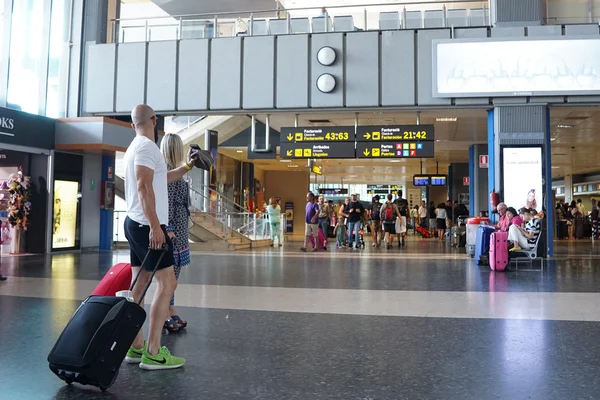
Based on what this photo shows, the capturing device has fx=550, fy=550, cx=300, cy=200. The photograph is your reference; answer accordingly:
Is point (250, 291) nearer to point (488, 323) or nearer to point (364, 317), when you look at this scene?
point (364, 317)

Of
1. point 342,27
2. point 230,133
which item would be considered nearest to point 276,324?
point 342,27

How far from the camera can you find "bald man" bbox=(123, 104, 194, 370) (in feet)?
11.3

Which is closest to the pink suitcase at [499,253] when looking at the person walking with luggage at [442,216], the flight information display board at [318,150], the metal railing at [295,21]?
the flight information display board at [318,150]

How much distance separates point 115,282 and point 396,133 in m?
10.7

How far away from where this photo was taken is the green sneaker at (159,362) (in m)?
3.55

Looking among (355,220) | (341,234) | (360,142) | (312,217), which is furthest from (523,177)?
(341,234)

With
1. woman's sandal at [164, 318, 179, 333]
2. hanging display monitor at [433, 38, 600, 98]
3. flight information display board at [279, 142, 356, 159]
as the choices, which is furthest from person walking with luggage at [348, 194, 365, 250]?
woman's sandal at [164, 318, 179, 333]

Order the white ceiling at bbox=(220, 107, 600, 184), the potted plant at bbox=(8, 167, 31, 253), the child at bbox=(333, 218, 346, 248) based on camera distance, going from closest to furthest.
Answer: the potted plant at bbox=(8, 167, 31, 253)
the white ceiling at bbox=(220, 107, 600, 184)
the child at bbox=(333, 218, 346, 248)

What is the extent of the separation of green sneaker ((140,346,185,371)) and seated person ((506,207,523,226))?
8727 millimetres

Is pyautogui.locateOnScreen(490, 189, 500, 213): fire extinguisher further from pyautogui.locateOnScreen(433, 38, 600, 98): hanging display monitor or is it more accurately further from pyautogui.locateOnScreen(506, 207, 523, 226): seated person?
pyautogui.locateOnScreen(433, 38, 600, 98): hanging display monitor

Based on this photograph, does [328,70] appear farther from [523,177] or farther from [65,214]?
[65,214]

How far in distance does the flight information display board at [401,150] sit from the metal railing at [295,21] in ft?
9.35

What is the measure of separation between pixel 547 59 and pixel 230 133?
10961mm

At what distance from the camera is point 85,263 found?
443 inches
